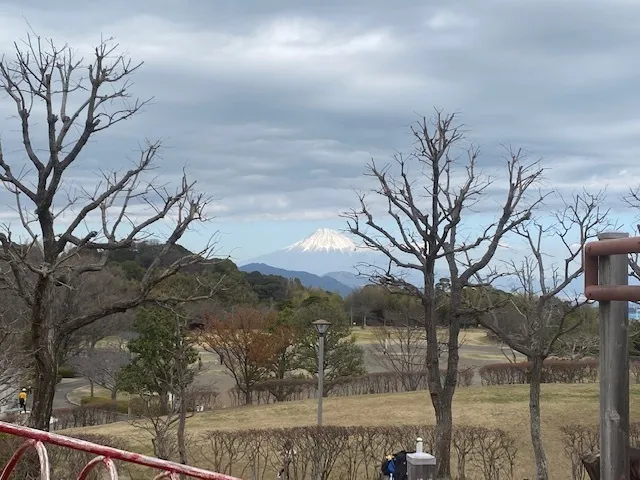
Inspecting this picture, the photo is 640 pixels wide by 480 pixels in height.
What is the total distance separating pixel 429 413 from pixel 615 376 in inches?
732

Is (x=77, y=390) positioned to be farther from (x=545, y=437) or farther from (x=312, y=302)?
(x=545, y=437)

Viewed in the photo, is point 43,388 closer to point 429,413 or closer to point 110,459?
point 110,459

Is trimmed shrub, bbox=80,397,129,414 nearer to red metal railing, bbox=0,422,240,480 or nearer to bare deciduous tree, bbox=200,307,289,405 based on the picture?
bare deciduous tree, bbox=200,307,289,405

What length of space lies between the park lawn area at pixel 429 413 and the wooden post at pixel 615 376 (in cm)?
1385

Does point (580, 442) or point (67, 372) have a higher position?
point (580, 442)

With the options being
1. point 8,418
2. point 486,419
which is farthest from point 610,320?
point 486,419

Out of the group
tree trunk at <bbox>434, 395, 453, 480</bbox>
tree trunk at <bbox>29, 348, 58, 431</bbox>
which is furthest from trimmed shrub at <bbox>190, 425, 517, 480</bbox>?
tree trunk at <bbox>29, 348, 58, 431</bbox>

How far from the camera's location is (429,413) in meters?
19.7

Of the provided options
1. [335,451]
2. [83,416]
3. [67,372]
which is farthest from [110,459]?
[67,372]

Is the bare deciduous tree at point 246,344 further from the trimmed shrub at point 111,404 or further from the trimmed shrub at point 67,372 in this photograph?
the trimmed shrub at point 67,372

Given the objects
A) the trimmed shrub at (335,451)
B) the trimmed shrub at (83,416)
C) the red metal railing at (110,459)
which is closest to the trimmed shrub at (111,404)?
the trimmed shrub at (83,416)

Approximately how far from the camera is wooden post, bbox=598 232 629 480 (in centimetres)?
181

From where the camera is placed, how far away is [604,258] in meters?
1.84

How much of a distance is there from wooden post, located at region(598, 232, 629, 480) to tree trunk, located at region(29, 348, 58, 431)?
8.11m
